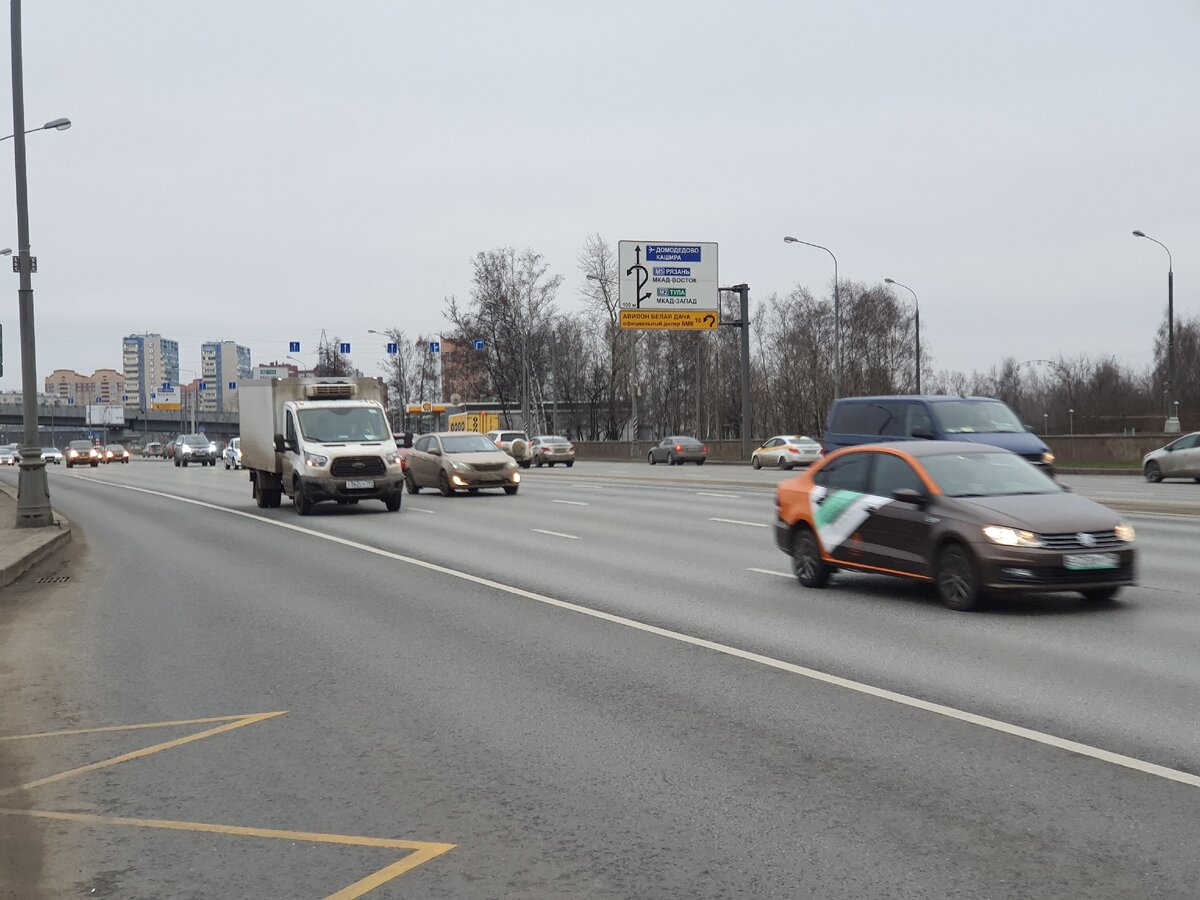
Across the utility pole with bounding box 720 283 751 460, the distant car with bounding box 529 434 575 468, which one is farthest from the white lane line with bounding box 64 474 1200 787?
the distant car with bounding box 529 434 575 468

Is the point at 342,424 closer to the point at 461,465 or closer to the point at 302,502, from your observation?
the point at 302,502

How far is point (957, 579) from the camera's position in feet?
35.4

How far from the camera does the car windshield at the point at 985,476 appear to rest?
11.4 metres

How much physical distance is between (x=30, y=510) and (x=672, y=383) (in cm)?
8475

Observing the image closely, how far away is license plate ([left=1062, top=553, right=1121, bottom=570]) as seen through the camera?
1034 centimetres

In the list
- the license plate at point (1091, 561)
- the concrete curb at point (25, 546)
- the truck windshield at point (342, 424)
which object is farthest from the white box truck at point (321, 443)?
the license plate at point (1091, 561)

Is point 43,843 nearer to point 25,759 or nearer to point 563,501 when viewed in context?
point 25,759

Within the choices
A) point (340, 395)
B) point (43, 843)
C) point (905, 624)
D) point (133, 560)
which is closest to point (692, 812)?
point (43, 843)

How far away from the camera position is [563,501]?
2883 cm

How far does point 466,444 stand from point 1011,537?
22769mm

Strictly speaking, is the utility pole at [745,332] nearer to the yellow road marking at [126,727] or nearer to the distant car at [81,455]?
the yellow road marking at [126,727]

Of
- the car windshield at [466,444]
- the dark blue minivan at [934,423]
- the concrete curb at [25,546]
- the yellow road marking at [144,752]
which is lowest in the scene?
the concrete curb at [25,546]

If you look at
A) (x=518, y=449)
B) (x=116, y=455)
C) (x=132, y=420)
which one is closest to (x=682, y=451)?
(x=518, y=449)

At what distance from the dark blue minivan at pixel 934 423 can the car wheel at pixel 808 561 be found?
27.6ft
